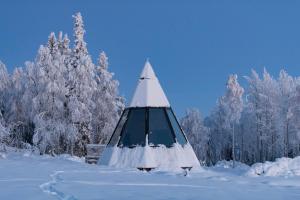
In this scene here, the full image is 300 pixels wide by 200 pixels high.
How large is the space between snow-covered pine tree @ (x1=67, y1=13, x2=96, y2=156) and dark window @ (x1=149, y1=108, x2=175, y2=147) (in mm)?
17627

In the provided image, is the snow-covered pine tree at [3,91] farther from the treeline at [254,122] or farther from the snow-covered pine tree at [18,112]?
the treeline at [254,122]

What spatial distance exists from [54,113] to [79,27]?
31.1ft

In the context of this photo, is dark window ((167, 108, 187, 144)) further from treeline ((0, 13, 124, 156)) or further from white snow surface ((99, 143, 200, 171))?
treeline ((0, 13, 124, 156))

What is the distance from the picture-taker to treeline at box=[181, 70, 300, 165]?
150 ft

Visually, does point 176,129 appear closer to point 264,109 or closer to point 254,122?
point 264,109

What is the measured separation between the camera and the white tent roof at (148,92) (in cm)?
2012

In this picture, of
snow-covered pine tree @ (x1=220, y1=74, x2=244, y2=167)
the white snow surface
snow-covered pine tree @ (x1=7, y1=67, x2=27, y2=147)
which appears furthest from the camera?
snow-covered pine tree @ (x1=220, y1=74, x2=244, y2=167)

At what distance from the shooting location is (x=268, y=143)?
4969 centimetres

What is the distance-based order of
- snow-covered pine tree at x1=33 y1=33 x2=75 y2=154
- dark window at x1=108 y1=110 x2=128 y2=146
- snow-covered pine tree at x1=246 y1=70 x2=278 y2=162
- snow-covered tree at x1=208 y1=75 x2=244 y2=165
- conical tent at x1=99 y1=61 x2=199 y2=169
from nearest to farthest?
1. conical tent at x1=99 y1=61 x2=199 y2=169
2. dark window at x1=108 y1=110 x2=128 y2=146
3. snow-covered pine tree at x1=33 y1=33 x2=75 y2=154
4. snow-covered pine tree at x1=246 y1=70 x2=278 y2=162
5. snow-covered tree at x1=208 y1=75 x2=244 y2=165

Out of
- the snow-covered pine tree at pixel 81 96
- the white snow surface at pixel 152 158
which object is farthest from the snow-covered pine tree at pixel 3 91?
the white snow surface at pixel 152 158

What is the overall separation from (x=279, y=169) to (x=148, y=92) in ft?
21.6

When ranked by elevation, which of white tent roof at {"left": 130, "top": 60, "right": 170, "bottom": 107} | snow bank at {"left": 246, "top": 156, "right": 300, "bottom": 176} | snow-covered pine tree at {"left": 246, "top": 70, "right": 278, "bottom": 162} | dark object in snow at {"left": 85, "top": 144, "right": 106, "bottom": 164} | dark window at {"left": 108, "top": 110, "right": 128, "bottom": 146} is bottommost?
snow bank at {"left": 246, "top": 156, "right": 300, "bottom": 176}

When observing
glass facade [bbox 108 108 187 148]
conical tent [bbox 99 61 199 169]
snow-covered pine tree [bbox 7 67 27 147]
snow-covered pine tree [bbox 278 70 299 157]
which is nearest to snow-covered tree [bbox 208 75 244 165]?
snow-covered pine tree [bbox 278 70 299 157]

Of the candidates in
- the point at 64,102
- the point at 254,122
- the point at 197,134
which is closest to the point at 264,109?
the point at 254,122
